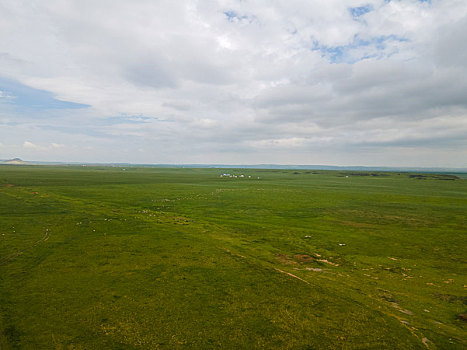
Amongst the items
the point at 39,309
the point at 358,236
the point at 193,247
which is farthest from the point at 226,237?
the point at 39,309

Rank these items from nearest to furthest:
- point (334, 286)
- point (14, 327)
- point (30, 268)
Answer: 1. point (14, 327)
2. point (334, 286)
3. point (30, 268)

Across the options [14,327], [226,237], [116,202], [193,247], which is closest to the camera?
[14,327]

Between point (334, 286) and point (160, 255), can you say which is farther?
point (160, 255)

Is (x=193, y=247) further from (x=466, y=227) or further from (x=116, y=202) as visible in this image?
(x=466, y=227)

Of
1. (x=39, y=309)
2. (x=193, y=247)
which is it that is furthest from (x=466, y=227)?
(x=39, y=309)

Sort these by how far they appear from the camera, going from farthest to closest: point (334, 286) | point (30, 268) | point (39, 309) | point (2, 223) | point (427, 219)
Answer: point (427, 219)
point (2, 223)
point (30, 268)
point (334, 286)
point (39, 309)

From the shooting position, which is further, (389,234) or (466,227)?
(466,227)

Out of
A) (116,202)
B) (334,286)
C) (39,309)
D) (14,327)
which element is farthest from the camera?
(116,202)

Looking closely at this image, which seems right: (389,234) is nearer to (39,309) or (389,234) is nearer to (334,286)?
(334,286)
